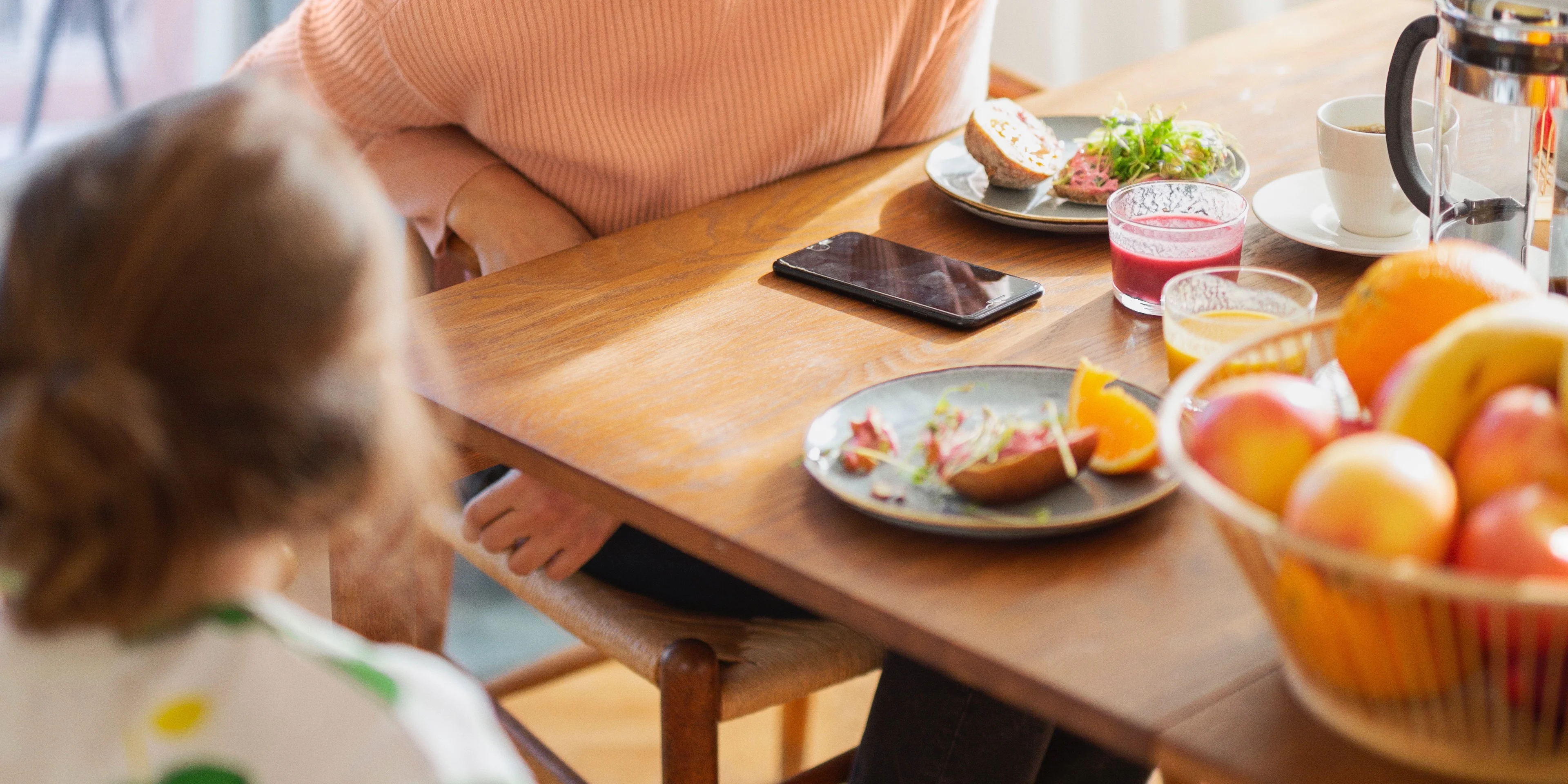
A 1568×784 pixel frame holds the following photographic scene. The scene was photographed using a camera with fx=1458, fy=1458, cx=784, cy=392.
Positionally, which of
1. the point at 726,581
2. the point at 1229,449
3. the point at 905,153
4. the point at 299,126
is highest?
the point at 299,126

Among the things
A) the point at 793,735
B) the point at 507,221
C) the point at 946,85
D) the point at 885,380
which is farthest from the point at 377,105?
the point at 793,735

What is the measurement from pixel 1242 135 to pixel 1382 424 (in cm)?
76

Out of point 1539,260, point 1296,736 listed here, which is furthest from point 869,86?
point 1296,736

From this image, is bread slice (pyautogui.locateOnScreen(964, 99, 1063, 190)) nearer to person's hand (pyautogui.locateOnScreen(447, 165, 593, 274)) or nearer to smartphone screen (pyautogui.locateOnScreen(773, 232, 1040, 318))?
smartphone screen (pyautogui.locateOnScreen(773, 232, 1040, 318))

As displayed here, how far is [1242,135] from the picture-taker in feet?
4.29

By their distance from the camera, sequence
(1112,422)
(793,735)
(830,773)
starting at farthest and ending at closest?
1. (793,735)
2. (830,773)
3. (1112,422)

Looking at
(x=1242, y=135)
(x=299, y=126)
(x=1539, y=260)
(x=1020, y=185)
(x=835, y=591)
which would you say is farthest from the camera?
(x=1242, y=135)

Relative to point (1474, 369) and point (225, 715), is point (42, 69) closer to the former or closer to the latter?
point (225, 715)

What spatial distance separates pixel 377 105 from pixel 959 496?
77 cm

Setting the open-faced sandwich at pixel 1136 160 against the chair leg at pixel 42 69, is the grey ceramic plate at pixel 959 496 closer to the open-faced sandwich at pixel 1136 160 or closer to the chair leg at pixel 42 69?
the open-faced sandwich at pixel 1136 160

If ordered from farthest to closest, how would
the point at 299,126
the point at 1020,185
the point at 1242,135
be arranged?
the point at 1242,135
the point at 1020,185
the point at 299,126

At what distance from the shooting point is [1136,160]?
116 centimetres

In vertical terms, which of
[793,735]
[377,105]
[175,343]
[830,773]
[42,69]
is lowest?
[793,735]

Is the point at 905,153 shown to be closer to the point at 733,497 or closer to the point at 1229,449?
the point at 733,497
